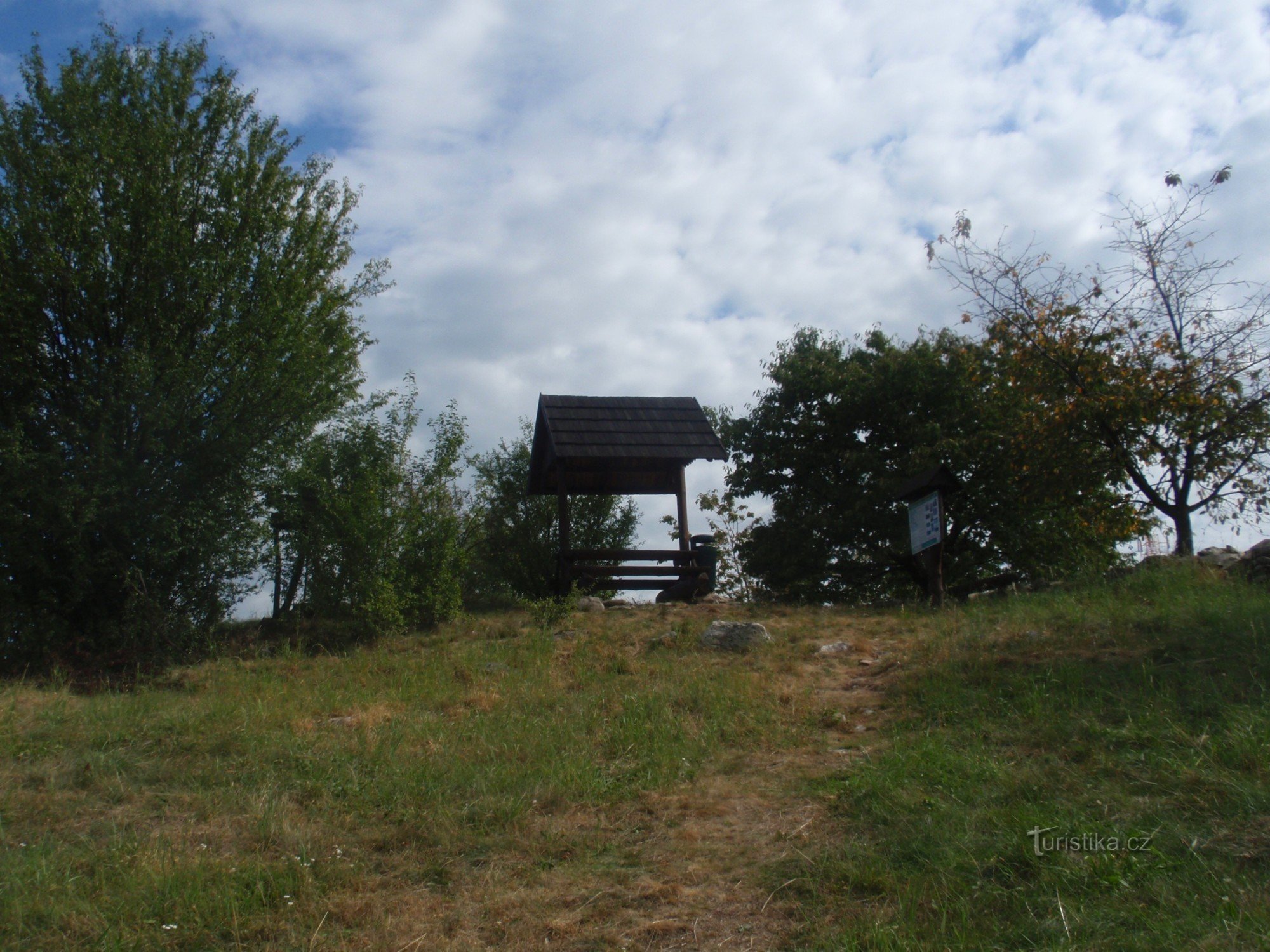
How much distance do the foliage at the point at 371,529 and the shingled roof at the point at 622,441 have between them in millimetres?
2806

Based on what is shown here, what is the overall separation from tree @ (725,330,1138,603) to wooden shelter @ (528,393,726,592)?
477cm

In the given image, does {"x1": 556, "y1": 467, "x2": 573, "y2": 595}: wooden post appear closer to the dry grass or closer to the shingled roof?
the shingled roof

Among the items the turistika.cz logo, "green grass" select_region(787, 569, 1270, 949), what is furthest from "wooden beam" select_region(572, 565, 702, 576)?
the turistika.cz logo

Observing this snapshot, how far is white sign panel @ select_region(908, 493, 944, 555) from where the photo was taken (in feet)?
39.0

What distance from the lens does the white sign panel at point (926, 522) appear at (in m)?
11.9

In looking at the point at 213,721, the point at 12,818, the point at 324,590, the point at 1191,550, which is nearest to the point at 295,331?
the point at 324,590

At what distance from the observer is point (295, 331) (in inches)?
512

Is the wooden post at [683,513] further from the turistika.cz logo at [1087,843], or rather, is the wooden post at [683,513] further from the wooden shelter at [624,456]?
the turistika.cz logo at [1087,843]

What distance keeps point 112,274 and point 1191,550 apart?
15.3 metres

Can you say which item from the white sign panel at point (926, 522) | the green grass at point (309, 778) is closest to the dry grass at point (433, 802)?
the green grass at point (309, 778)

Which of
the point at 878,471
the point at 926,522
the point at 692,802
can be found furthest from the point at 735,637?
the point at 878,471

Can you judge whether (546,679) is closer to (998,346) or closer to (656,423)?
(656,423)

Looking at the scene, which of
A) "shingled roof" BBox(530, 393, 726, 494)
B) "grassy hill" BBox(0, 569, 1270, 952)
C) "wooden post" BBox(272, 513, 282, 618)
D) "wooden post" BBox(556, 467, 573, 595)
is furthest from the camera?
"shingled roof" BBox(530, 393, 726, 494)

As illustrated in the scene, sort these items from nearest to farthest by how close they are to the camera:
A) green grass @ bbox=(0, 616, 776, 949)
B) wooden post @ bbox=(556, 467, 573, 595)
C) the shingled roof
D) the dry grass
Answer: the dry grass, green grass @ bbox=(0, 616, 776, 949), wooden post @ bbox=(556, 467, 573, 595), the shingled roof
